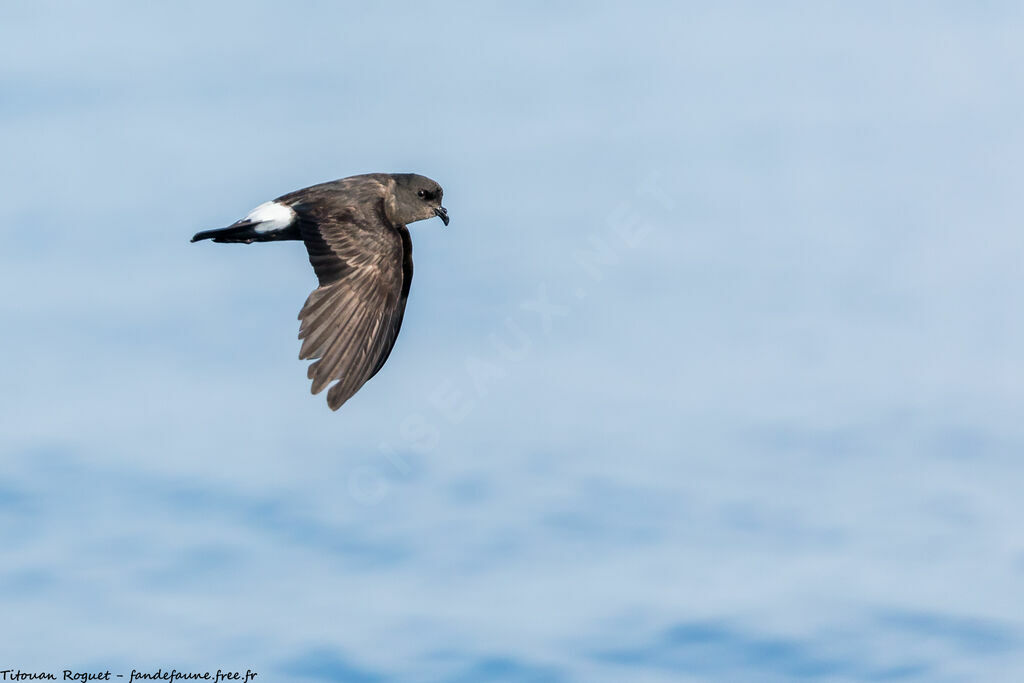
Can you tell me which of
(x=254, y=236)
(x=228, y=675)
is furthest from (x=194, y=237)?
(x=228, y=675)

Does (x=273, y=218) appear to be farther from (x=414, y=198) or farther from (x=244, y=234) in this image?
(x=414, y=198)

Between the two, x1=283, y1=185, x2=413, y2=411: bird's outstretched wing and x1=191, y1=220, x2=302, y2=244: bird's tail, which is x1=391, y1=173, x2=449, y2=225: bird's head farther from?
x1=191, y1=220, x2=302, y2=244: bird's tail

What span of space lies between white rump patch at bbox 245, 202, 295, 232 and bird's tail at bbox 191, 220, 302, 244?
37 mm

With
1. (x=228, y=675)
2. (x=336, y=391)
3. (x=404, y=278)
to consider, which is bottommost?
(x=228, y=675)

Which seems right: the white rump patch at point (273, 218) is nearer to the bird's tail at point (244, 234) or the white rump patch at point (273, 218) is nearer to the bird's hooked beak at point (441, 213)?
the bird's tail at point (244, 234)

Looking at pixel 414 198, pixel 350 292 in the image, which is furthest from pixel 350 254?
pixel 414 198

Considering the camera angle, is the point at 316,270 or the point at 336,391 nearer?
the point at 336,391

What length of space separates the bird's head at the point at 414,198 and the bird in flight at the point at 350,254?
0.01m

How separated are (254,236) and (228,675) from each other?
5100 mm

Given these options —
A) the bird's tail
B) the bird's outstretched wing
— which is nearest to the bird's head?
the bird's outstretched wing

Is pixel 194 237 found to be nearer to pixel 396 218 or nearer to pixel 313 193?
pixel 313 193

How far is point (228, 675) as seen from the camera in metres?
15.6

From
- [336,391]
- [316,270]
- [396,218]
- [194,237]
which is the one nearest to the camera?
[336,391]

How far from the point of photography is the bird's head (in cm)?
1597
